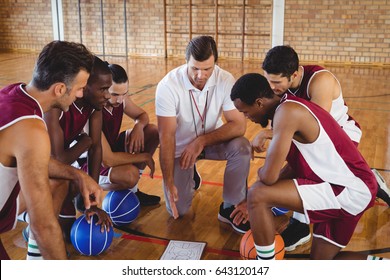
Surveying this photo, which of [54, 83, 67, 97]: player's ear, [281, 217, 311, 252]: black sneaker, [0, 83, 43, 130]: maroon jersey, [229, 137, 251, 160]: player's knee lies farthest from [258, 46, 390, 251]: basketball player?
[0, 83, 43, 130]: maroon jersey

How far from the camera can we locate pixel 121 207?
289 cm

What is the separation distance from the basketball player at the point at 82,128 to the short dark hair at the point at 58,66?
0.53 metres

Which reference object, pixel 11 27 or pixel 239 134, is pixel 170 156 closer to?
pixel 239 134

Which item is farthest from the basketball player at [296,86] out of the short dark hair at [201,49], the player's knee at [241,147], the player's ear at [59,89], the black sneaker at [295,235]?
the player's ear at [59,89]

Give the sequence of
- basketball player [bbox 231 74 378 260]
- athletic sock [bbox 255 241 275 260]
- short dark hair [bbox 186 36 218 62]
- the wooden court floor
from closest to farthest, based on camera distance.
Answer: basketball player [bbox 231 74 378 260] → athletic sock [bbox 255 241 275 260] → the wooden court floor → short dark hair [bbox 186 36 218 62]

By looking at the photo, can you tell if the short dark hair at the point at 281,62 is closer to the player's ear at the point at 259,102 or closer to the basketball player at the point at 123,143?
the player's ear at the point at 259,102

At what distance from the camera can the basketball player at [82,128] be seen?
8.25 feet

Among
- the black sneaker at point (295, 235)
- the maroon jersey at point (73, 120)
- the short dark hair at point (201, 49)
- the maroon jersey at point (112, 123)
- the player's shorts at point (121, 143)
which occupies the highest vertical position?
the short dark hair at point (201, 49)

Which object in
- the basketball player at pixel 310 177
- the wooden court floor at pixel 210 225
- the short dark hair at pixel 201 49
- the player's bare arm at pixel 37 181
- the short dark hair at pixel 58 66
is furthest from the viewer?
the short dark hair at pixel 201 49

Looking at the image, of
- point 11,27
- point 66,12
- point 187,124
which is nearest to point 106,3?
point 66,12

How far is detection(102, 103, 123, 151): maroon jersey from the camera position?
3.15m

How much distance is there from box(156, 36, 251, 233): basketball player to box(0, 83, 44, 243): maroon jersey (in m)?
1.09

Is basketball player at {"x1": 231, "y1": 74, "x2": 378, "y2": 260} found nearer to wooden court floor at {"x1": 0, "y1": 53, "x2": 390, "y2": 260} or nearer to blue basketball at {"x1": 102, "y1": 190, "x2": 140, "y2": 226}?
wooden court floor at {"x1": 0, "y1": 53, "x2": 390, "y2": 260}

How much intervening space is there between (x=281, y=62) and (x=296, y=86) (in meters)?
0.26
